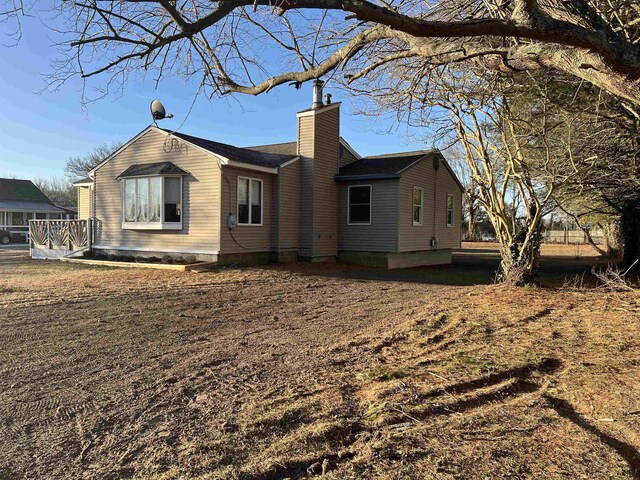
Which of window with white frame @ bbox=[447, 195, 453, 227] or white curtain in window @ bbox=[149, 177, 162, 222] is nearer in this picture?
white curtain in window @ bbox=[149, 177, 162, 222]

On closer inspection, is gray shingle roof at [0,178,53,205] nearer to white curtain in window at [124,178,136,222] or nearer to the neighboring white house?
the neighboring white house

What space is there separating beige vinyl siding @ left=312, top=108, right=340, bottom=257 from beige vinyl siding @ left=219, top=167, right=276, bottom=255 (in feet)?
5.53

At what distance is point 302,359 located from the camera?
4.55 metres

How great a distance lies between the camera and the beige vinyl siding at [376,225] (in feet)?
50.9

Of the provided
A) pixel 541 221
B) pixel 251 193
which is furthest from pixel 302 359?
pixel 251 193

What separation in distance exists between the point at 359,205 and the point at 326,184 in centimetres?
145

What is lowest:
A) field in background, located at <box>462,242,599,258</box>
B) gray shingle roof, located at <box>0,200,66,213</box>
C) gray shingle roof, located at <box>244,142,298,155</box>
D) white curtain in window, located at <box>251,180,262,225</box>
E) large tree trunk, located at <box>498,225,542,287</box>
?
field in background, located at <box>462,242,599,258</box>

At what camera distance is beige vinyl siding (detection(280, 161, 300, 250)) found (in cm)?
1477

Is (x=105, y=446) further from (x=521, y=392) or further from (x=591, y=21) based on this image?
(x=591, y=21)

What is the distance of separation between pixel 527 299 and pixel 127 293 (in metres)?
7.79

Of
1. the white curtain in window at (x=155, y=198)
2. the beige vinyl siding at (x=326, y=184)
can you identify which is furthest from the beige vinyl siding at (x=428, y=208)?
the white curtain in window at (x=155, y=198)

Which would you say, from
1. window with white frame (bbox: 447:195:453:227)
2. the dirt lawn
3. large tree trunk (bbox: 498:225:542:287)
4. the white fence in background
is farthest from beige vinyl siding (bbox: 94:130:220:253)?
the white fence in background

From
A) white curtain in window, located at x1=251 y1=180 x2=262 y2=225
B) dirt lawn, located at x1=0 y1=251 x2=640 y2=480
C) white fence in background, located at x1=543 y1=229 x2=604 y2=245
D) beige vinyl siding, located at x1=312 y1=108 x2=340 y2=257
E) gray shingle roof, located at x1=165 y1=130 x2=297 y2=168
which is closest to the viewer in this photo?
dirt lawn, located at x1=0 y1=251 x2=640 y2=480

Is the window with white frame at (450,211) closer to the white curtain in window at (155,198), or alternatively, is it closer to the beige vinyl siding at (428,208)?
the beige vinyl siding at (428,208)
